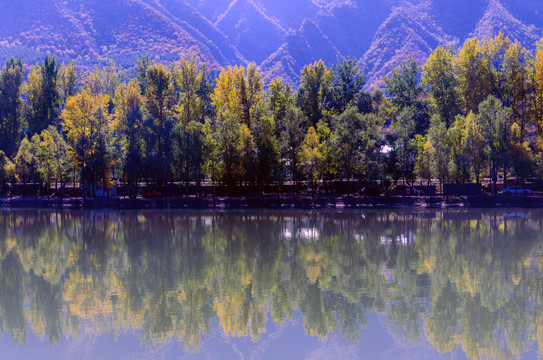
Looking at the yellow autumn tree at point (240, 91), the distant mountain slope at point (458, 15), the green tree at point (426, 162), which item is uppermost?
the distant mountain slope at point (458, 15)

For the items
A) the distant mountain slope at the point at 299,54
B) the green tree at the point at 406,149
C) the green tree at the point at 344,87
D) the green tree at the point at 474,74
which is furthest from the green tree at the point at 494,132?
the distant mountain slope at the point at 299,54

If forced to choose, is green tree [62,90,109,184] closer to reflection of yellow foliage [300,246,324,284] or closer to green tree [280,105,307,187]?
green tree [280,105,307,187]

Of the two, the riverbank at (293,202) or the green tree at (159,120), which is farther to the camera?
the green tree at (159,120)

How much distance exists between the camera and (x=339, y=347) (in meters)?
11.7

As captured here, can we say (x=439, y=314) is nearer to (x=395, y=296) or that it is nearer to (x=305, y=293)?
(x=395, y=296)

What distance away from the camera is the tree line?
51.5 metres

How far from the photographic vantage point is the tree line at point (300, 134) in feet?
169

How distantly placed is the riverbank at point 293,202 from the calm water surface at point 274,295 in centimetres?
1881

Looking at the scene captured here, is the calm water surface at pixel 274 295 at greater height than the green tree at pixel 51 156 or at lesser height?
lesser

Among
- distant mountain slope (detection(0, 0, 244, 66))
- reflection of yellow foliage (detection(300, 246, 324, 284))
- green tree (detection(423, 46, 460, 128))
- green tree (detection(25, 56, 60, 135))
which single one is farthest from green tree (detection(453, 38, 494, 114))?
distant mountain slope (detection(0, 0, 244, 66))

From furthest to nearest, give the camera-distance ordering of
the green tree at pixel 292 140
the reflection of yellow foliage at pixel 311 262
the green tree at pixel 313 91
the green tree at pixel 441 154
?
the green tree at pixel 313 91 → the green tree at pixel 292 140 → the green tree at pixel 441 154 → the reflection of yellow foliage at pixel 311 262

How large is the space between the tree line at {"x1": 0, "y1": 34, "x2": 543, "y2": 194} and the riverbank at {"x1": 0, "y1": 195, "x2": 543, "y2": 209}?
2274 millimetres

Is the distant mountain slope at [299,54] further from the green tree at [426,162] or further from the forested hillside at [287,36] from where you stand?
the green tree at [426,162]

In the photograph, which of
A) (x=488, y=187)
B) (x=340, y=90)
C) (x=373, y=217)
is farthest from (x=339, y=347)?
(x=340, y=90)
